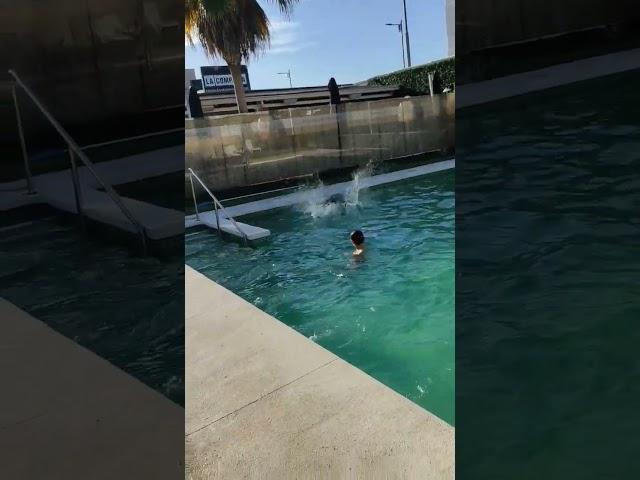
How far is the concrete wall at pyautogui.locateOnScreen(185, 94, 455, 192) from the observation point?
10352mm

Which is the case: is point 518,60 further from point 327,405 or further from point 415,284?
point 327,405

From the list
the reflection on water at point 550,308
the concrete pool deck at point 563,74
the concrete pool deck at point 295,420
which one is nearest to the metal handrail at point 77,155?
the concrete pool deck at point 295,420

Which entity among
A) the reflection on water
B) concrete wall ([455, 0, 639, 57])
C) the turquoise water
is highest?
concrete wall ([455, 0, 639, 57])

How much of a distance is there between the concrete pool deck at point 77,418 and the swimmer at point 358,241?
13.7 ft

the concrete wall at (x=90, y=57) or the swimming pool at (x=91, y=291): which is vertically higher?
the concrete wall at (x=90, y=57)

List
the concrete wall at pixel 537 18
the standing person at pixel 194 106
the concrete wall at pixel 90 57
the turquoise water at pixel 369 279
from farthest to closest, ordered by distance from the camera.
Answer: the standing person at pixel 194 106, the concrete wall at pixel 537 18, the turquoise water at pixel 369 279, the concrete wall at pixel 90 57

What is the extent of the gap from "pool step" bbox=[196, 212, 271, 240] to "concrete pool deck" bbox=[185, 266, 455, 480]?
4.20m

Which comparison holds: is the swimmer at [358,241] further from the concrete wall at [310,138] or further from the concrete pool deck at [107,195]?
the concrete wall at [310,138]

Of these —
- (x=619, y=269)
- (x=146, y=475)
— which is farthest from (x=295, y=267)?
(x=146, y=475)

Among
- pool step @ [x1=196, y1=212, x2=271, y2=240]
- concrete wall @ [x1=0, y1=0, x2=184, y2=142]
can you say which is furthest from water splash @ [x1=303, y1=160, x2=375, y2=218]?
concrete wall @ [x1=0, y1=0, x2=184, y2=142]

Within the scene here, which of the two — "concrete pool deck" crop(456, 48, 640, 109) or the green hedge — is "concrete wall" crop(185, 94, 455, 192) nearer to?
"concrete pool deck" crop(456, 48, 640, 109)

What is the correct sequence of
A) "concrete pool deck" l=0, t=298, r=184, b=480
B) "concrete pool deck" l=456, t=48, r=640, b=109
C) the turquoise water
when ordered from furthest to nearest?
"concrete pool deck" l=456, t=48, r=640, b=109
the turquoise water
"concrete pool deck" l=0, t=298, r=184, b=480

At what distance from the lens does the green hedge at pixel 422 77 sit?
17.2m

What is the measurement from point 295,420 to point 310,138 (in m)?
9.72
